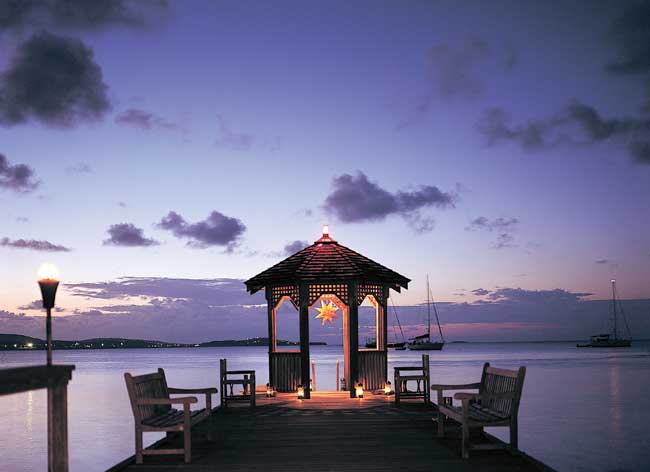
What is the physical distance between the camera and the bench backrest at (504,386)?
25.3 ft

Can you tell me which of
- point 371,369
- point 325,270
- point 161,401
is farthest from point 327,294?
point 161,401

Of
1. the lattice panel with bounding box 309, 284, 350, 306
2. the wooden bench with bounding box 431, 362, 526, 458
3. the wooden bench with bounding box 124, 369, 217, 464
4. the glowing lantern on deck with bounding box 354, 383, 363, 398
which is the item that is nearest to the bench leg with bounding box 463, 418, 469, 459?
the wooden bench with bounding box 431, 362, 526, 458

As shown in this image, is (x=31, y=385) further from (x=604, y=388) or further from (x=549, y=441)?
(x=604, y=388)

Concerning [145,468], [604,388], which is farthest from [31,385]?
[604,388]

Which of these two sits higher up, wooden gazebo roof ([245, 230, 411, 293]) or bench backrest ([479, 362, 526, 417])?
wooden gazebo roof ([245, 230, 411, 293])

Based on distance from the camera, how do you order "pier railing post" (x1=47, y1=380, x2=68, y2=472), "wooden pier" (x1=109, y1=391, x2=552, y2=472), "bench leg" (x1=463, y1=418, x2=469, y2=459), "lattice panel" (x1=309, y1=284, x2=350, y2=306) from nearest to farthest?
1. "pier railing post" (x1=47, y1=380, x2=68, y2=472)
2. "wooden pier" (x1=109, y1=391, x2=552, y2=472)
3. "bench leg" (x1=463, y1=418, x2=469, y2=459)
4. "lattice panel" (x1=309, y1=284, x2=350, y2=306)

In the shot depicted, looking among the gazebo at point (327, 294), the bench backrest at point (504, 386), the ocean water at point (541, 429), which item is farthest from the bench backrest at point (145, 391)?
the ocean water at point (541, 429)

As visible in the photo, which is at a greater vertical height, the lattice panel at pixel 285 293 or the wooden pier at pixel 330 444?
the lattice panel at pixel 285 293

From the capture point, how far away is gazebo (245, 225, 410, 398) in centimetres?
1459

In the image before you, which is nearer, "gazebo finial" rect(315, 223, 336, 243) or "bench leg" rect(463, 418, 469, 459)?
"bench leg" rect(463, 418, 469, 459)

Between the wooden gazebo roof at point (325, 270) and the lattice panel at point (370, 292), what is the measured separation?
0.18 meters

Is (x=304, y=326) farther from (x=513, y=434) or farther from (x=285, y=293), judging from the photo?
(x=513, y=434)

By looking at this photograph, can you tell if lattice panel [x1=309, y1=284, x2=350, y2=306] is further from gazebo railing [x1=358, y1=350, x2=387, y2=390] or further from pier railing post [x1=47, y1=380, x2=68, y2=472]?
pier railing post [x1=47, y1=380, x2=68, y2=472]

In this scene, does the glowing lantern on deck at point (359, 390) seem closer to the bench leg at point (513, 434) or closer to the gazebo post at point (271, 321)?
the gazebo post at point (271, 321)
